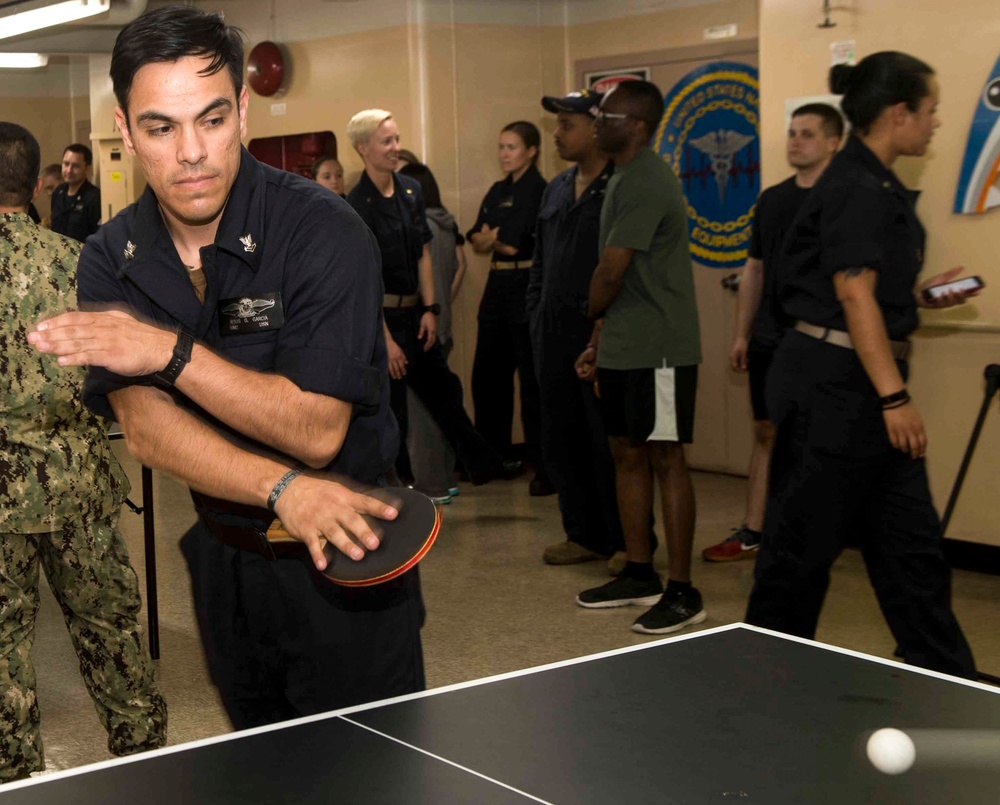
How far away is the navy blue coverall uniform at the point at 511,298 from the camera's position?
7273 mm

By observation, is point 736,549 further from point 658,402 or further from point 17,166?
point 17,166

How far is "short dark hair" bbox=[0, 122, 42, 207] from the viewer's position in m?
3.16

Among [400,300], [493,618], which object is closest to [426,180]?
[400,300]

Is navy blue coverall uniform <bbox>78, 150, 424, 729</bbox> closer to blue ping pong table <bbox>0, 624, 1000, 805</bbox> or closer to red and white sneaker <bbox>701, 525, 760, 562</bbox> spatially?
blue ping pong table <bbox>0, 624, 1000, 805</bbox>

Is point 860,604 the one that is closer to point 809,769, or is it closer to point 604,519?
point 604,519

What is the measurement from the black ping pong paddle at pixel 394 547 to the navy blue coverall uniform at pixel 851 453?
184 centimetres

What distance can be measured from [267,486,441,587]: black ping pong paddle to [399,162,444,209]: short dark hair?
18.7 feet

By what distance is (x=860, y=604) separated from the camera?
4.98 meters

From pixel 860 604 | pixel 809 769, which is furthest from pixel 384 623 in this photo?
pixel 860 604

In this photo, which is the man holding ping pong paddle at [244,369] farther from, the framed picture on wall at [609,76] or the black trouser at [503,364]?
the framed picture on wall at [609,76]

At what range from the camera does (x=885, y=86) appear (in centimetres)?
340

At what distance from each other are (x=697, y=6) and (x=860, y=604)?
3.84m

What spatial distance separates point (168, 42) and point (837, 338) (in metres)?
2.04

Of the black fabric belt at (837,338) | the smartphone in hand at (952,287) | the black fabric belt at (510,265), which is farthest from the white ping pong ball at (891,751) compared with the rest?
the black fabric belt at (510,265)
